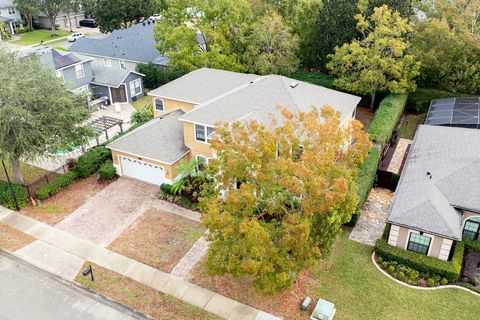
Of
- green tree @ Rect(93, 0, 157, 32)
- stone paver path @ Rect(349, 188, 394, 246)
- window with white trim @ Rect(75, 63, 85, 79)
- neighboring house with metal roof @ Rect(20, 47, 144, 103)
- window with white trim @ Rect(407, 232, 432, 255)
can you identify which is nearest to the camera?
window with white trim @ Rect(407, 232, 432, 255)

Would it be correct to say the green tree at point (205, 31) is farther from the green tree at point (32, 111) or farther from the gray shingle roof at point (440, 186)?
the gray shingle roof at point (440, 186)

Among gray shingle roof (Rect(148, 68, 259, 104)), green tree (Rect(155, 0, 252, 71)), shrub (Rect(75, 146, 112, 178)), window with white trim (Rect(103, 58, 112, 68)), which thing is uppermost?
green tree (Rect(155, 0, 252, 71))

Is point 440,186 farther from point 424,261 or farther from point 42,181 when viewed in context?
point 42,181

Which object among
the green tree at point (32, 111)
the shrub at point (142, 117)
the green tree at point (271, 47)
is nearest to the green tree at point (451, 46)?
the green tree at point (271, 47)

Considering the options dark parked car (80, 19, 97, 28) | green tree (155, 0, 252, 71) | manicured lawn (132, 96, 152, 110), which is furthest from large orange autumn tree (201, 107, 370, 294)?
dark parked car (80, 19, 97, 28)

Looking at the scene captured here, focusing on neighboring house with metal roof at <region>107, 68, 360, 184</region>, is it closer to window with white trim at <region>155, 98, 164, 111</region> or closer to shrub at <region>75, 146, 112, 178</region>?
shrub at <region>75, 146, 112, 178</region>

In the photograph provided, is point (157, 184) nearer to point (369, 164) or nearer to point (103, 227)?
point (103, 227)
